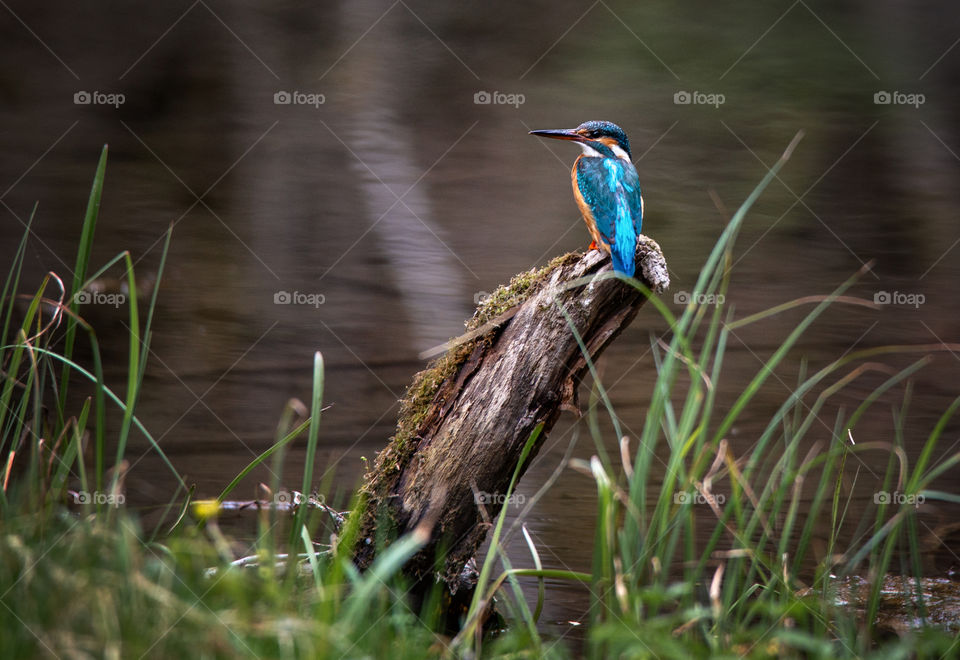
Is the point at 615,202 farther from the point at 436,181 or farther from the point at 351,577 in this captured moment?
the point at 436,181

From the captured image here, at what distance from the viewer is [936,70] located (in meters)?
6.47

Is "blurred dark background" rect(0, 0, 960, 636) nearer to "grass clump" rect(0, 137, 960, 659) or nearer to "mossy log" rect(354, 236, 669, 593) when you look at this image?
"mossy log" rect(354, 236, 669, 593)

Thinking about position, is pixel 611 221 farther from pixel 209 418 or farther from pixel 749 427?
pixel 209 418

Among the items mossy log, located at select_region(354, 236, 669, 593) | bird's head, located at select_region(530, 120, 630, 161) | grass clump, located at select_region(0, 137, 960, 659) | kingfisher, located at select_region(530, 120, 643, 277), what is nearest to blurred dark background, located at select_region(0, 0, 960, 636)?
mossy log, located at select_region(354, 236, 669, 593)

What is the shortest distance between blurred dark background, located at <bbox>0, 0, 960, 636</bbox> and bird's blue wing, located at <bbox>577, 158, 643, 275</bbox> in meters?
1.16

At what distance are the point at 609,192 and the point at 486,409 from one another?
82 cm

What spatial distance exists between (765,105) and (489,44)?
7.49ft

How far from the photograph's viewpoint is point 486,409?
74.5 inches

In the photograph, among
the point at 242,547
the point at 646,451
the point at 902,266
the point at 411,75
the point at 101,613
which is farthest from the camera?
the point at 411,75

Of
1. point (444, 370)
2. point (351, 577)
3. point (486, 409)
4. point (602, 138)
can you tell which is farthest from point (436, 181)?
point (351, 577)

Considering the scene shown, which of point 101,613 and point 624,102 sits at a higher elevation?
point 624,102

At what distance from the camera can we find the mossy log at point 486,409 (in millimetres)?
1884

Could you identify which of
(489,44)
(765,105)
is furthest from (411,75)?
(765,105)

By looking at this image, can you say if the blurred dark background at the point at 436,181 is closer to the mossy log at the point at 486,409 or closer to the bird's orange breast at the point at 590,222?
the mossy log at the point at 486,409
